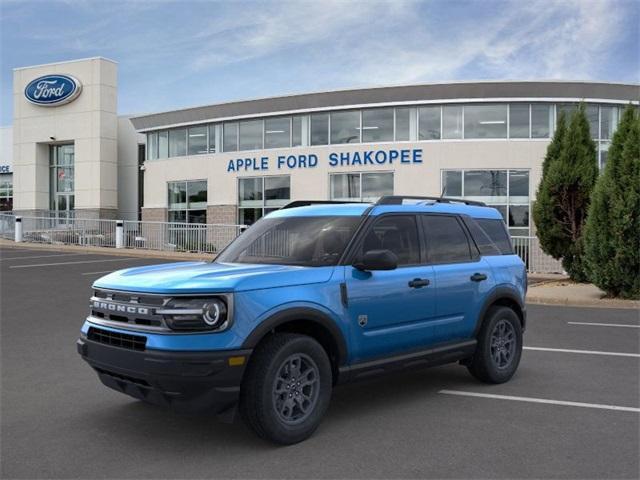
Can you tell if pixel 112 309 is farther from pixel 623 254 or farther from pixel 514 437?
pixel 623 254

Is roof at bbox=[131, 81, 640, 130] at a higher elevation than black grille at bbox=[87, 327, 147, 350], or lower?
higher

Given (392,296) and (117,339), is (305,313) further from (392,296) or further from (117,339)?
(117,339)

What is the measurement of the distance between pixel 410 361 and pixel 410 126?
21314mm

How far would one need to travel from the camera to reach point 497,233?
22.9 ft

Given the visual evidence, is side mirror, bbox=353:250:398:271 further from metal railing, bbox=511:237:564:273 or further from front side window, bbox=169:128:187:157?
front side window, bbox=169:128:187:157

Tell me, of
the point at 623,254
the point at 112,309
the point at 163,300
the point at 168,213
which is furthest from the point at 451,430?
the point at 168,213

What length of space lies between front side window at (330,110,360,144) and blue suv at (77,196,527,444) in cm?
2053

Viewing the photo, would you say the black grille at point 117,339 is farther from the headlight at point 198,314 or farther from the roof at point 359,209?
the roof at point 359,209

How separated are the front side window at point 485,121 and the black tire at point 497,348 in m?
19.3

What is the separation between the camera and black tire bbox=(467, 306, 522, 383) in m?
6.32

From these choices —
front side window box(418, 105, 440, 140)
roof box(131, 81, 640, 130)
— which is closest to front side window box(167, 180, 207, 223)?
roof box(131, 81, 640, 130)

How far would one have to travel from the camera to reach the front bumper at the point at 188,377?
4.25 meters

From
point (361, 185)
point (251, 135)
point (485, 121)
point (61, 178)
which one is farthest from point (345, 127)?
point (61, 178)

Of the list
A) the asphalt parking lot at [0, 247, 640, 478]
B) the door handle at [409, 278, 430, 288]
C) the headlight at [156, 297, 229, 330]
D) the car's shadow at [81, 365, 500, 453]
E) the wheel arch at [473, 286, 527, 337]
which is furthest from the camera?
the wheel arch at [473, 286, 527, 337]
